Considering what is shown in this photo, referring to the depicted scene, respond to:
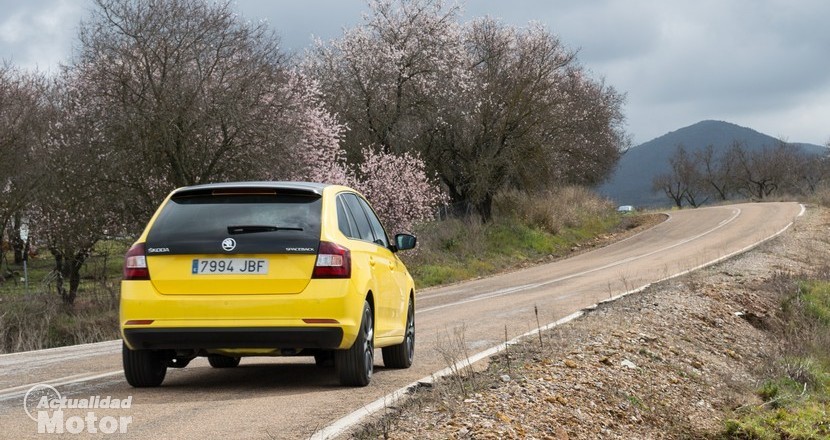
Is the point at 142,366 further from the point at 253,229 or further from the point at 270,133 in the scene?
the point at 270,133

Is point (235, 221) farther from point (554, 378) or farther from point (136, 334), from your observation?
point (554, 378)

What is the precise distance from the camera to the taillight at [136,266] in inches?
301

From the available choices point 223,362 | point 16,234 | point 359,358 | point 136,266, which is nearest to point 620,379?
point 359,358

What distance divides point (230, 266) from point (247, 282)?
0.18 meters

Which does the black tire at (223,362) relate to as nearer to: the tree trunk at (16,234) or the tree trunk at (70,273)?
the tree trunk at (70,273)

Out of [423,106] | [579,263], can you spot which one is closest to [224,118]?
[579,263]

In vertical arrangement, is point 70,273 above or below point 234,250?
below

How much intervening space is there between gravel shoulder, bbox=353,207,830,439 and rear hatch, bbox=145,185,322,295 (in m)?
1.36

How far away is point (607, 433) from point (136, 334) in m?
3.83

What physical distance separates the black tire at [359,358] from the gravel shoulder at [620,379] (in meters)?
0.47

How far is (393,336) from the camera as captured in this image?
9.02 metres

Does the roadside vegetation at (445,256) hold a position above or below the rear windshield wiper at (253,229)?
below
